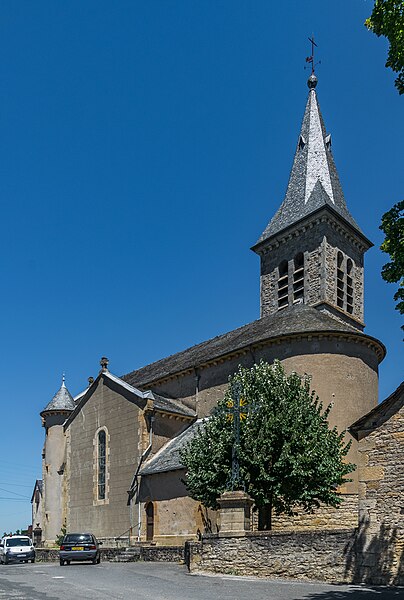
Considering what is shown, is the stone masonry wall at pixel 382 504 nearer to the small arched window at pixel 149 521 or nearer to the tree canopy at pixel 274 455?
the tree canopy at pixel 274 455

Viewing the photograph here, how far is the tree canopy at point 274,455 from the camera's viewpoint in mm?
20516

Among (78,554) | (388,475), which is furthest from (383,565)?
(78,554)

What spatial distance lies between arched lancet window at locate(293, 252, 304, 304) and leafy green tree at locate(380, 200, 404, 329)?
2730 centimetres

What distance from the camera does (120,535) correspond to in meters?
30.9

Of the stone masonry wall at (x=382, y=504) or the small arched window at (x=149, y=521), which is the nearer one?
the stone masonry wall at (x=382, y=504)

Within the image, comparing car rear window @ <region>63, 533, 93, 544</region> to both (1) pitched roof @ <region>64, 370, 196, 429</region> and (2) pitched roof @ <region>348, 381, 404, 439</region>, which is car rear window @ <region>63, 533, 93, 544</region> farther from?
(2) pitched roof @ <region>348, 381, 404, 439</region>

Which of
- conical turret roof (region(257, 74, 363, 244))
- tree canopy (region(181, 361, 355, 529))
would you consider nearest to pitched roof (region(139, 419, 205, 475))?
tree canopy (region(181, 361, 355, 529))

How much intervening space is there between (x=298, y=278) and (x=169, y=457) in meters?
15.4

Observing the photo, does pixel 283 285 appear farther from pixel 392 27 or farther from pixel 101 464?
pixel 392 27

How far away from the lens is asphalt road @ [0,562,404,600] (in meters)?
12.2

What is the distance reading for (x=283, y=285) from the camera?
40562mm

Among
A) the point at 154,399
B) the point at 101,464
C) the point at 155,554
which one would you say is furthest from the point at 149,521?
the point at 155,554

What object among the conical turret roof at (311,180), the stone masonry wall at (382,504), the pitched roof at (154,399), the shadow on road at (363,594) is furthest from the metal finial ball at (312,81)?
the shadow on road at (363,594)

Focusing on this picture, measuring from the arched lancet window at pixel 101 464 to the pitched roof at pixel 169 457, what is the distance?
4.64 meters
